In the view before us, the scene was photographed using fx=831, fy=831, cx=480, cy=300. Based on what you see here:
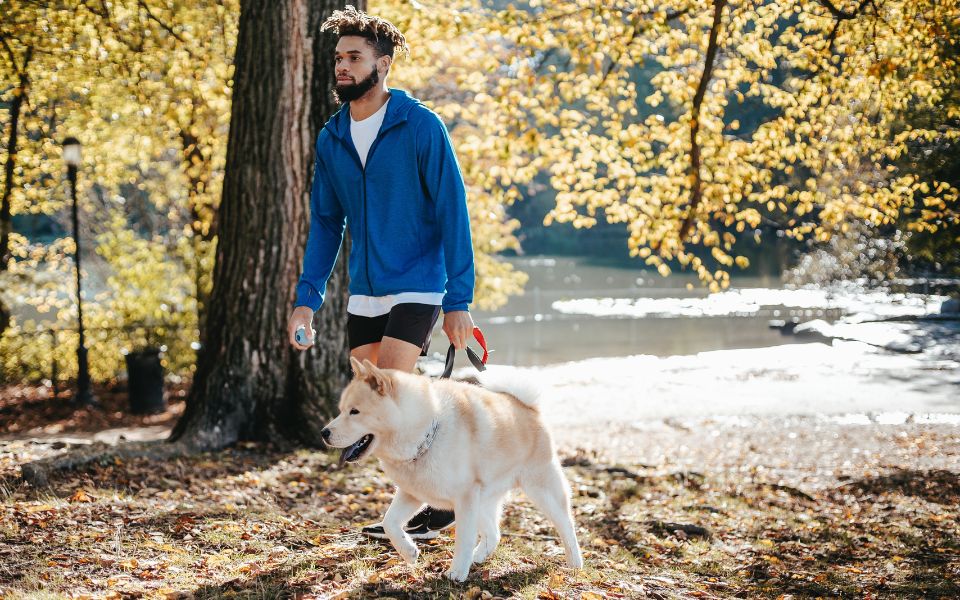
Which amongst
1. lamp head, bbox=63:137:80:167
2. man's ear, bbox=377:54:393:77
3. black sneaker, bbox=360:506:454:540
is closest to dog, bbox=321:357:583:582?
black sneaker, bbox=360:506:454:540

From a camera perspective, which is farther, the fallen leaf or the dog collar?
the fallen leaf

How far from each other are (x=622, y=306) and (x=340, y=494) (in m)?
32.3

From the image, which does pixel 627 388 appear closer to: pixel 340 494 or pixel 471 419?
pixel 340 494

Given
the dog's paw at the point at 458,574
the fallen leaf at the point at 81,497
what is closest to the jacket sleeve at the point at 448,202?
the dog's paw at the point at 458,574

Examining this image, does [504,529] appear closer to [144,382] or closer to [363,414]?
[363,414]

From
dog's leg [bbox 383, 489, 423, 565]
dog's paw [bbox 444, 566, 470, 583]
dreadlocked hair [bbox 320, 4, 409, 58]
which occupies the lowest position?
dog's paw [bbox 444, 566, 470, 583]

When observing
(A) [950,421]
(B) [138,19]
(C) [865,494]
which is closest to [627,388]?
(A) [950,421]

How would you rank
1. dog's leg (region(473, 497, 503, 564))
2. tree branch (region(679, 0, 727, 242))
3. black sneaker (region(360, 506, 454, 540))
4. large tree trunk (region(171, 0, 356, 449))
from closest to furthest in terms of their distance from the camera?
dog's leg (region(473, 497, 503, 564)), black sneaker (region(360, 506, 454, 540)), large tree trunk (region(171, 0, 356, 449)), tree branch (region(679, 0, 727, 242))

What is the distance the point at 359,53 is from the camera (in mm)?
4008

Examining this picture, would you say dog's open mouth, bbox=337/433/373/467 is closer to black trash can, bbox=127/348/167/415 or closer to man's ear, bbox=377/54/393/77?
man's ear, bbox=377/54/393/77

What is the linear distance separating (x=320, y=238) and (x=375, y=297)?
545mm

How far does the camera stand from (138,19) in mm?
11016

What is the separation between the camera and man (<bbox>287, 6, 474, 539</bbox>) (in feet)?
13.3

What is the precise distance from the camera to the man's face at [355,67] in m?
4.00
